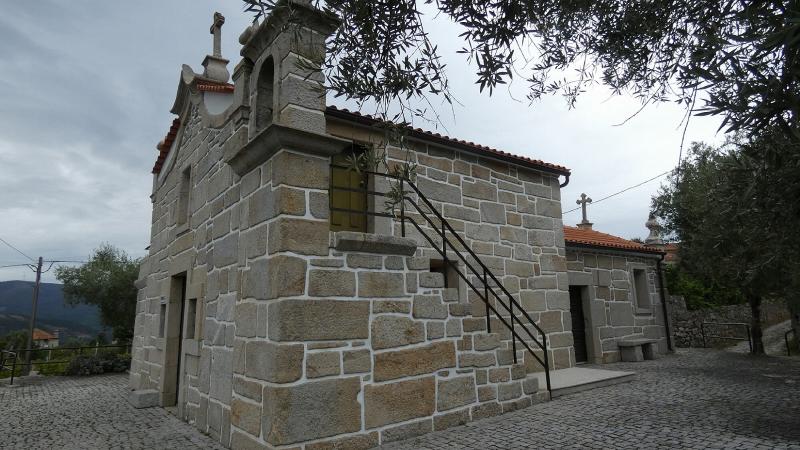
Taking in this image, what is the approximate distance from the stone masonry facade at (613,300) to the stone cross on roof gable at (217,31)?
7895 mm

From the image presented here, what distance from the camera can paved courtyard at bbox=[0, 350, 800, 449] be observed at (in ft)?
13.7

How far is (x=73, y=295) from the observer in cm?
2314

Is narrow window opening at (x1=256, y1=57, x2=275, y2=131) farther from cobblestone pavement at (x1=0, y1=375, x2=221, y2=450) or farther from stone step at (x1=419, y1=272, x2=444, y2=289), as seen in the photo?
cobblestone pavement at (x1=0, y1=375, x2=221, y2=450)

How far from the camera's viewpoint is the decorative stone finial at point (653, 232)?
44.8 feet

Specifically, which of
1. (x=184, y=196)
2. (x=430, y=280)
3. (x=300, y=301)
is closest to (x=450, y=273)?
(x=430, y=280)

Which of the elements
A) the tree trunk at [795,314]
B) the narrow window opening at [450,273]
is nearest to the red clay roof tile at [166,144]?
the narrow window opening at [450,273]

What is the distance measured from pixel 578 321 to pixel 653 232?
20.6ft

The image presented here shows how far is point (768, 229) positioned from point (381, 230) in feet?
14.1

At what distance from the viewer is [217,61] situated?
308 inches

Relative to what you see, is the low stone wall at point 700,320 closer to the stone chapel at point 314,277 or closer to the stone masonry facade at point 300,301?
the stone chapel at point 314,277

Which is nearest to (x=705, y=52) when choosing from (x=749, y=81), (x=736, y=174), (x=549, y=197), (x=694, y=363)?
(x=749, y=81)

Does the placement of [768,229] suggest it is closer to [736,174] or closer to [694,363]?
[736,174]

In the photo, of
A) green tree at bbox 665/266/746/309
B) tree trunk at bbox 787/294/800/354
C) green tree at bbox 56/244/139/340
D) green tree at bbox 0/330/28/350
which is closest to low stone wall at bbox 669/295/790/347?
green tree at bbox 665/266/746/309

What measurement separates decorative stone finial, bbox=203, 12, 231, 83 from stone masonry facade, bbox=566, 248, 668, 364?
7641 mm
